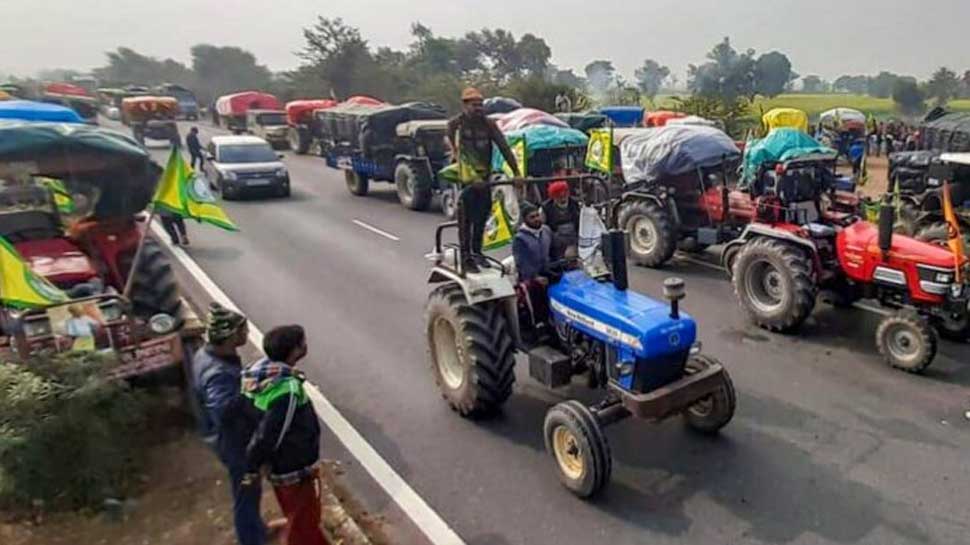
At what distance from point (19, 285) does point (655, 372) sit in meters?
4.51

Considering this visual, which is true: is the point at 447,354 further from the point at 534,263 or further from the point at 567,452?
the point at 567,452

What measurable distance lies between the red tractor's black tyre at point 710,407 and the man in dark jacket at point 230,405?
10.6ft

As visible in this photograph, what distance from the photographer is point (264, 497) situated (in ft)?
15.1

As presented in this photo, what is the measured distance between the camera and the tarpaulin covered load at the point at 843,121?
22078 mm

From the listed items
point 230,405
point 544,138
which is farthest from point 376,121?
point 230,405

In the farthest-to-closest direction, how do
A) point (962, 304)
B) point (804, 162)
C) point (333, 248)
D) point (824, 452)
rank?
point (333, 248)
point (804, 162)
point (962, 304)
point (824, 452)

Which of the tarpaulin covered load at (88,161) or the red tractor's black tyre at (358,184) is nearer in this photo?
the tarpaulin covered load at (88,161)

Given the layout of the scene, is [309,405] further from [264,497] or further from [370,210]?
[370,210]

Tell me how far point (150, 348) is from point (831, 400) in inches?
237

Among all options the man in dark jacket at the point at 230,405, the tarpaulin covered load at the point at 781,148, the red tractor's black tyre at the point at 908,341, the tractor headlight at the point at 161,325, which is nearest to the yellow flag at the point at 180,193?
the tractor headlight at the point at 161,325

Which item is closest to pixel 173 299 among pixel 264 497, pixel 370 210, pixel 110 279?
pixel 110 279

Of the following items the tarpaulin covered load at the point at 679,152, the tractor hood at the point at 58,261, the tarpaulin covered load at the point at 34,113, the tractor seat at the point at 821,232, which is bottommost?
the tractor seat at the point at 821,232

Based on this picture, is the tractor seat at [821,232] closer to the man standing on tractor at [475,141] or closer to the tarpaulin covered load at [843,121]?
the man standing on tractor at [475,141]

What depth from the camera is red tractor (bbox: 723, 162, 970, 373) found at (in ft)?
21.6
